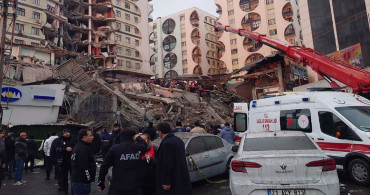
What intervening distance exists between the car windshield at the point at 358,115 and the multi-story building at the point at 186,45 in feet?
203

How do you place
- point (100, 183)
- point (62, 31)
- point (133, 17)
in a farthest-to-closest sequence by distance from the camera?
point (133, 17) → point (62, 31) → point (100, 183)

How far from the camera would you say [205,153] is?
297 inches

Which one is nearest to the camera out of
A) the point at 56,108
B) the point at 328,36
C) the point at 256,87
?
the point at 56,108

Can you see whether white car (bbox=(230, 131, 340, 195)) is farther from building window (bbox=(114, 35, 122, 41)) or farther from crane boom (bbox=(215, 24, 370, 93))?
building window (bbox=(114, 35, 122, 41))

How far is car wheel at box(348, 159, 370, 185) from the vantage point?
6328 millimetres

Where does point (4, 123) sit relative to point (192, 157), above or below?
above

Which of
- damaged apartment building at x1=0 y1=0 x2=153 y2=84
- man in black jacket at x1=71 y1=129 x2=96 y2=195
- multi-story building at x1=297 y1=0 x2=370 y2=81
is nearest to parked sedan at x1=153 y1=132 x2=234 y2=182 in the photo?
man in black jacket at x1=71 y1=129 x2=96 y2=195

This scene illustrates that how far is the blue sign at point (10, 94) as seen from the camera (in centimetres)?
1652

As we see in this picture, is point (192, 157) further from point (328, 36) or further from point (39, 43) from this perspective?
point (39, 43)

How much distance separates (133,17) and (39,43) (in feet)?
73.2

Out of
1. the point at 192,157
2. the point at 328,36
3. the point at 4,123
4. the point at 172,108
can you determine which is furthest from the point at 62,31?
the point at 192,157

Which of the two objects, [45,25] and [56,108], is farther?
[45,25]

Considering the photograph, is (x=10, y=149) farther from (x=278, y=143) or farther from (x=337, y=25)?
(x=337, y=25)

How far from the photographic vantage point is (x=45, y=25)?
131ft
